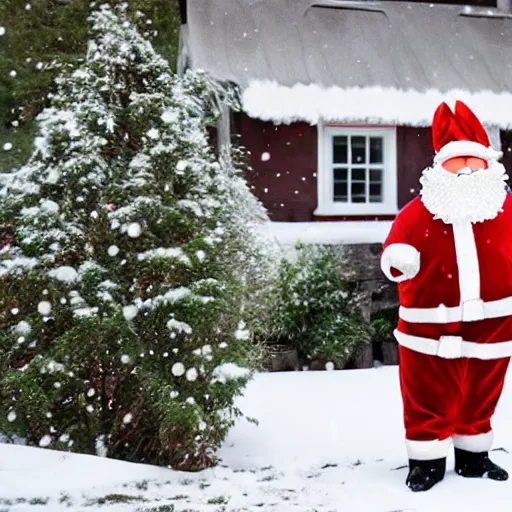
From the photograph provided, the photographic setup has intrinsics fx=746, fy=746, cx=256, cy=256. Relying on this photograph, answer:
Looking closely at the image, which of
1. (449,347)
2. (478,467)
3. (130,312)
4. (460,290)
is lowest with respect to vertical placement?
(478,467)

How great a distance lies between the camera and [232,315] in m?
3.76

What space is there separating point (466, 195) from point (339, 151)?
7230 mm

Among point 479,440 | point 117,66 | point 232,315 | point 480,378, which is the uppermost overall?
point 117,66

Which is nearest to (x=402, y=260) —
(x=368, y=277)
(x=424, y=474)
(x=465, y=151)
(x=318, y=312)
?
(x=465, y=151)

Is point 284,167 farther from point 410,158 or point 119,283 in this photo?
point 119,283

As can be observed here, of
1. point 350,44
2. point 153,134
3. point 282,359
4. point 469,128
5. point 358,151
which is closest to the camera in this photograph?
point 469,128

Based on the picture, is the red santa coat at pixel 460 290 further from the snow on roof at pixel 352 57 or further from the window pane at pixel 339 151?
the window pane at pixel 339 151

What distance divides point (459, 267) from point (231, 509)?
1482mm

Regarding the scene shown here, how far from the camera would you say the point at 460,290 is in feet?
11.2

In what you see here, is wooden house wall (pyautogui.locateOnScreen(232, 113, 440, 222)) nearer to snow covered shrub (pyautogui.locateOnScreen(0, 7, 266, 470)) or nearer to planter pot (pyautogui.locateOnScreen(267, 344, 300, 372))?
planter pot (pyautogui.locateOnScreen(267, 344, 300, 372))

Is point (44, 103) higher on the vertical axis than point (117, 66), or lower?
higher

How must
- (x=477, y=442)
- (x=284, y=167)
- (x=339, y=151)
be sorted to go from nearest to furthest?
(x=477, y=442) → (x=284, y=167) → (x=339, y=151)

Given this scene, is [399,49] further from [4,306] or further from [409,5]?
[4,306]

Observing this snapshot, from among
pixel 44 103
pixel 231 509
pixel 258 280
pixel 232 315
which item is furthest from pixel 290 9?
pixel 231 509
